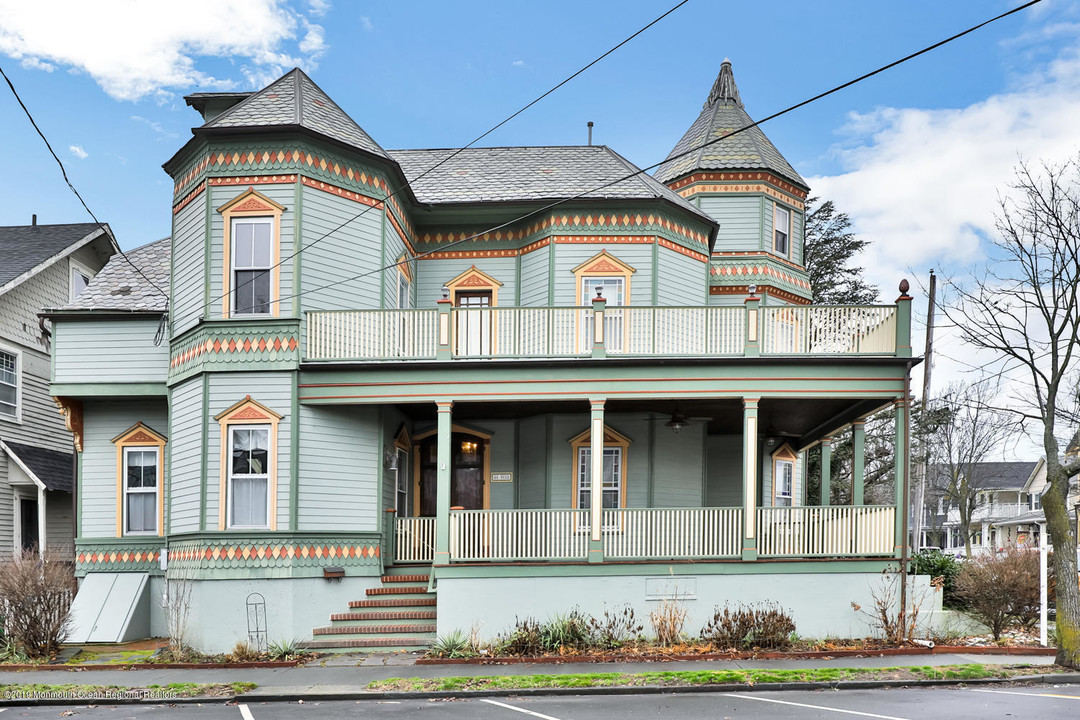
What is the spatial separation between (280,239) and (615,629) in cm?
835

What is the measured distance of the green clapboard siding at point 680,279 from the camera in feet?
62.6

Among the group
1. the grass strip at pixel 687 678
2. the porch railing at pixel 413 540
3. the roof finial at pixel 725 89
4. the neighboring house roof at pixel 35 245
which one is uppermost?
the roof finial at pixel 725 89

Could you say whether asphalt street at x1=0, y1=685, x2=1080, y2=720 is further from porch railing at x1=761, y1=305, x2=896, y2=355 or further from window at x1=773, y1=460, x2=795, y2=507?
window at x1=773, y1=460, x2=795, y2=507

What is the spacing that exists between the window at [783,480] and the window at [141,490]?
43.4 feet

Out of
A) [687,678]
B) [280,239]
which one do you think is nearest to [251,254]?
[280,239]

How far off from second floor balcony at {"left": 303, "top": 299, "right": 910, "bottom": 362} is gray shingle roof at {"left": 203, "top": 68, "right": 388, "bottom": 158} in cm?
315

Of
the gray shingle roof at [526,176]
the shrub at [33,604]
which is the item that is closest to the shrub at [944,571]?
the gray shingle roof at [526,176]

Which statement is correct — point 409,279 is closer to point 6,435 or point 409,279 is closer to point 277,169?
point 277,169

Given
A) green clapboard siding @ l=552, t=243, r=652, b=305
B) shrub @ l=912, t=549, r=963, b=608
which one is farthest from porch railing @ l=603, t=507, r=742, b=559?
shrub @ l=912, t=549, r=963, b=608

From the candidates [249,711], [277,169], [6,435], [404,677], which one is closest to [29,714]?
[249,711]

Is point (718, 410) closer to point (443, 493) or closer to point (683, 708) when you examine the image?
point (443, 493)

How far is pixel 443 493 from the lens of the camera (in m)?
15.3

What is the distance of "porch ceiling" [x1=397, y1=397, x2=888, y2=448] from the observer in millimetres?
16734

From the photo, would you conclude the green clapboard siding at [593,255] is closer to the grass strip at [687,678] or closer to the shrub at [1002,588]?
the shrub at [1002,588]
